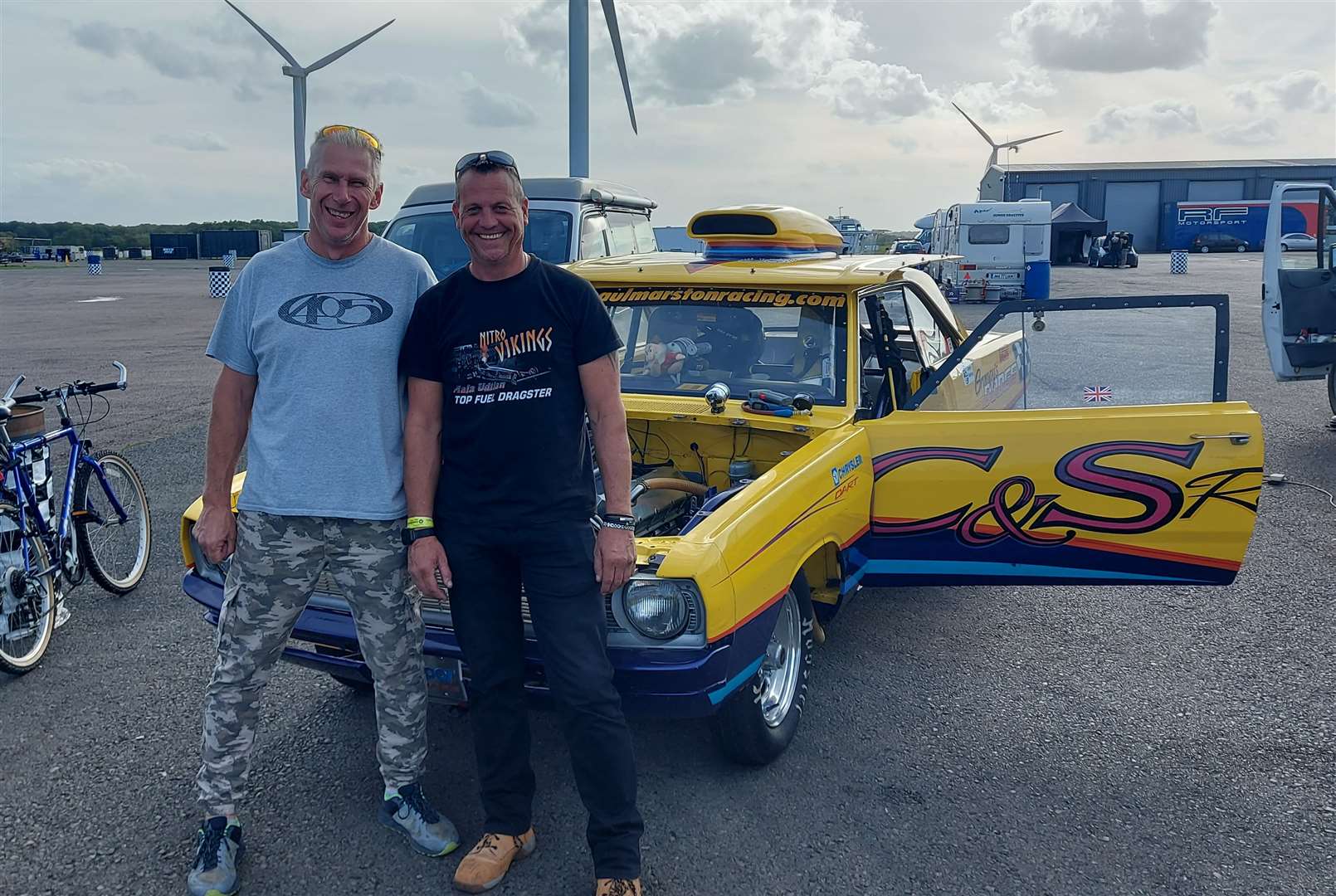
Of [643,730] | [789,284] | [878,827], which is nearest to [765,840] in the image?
[878,827]

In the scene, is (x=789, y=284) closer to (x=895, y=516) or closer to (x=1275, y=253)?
(x=895, y=516)

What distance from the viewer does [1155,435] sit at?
4023 mm

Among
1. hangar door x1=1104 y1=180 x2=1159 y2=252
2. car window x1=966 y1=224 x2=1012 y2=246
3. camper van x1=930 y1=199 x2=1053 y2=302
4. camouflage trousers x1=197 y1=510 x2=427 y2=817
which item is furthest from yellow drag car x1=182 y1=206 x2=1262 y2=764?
hangar door x1=1104 y1=180 x2=1159 y2=252

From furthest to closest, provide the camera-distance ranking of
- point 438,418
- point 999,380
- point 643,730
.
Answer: point 999,380
point 643,730
point 438,418

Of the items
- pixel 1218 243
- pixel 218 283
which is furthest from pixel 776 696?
pixel 1218 243

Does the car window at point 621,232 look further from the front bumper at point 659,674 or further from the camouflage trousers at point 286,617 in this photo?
the camouflage trousers at point 286,617

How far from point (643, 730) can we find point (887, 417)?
1597 millimetres

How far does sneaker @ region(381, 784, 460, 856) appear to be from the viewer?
10.2 ft

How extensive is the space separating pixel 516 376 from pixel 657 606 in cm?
83

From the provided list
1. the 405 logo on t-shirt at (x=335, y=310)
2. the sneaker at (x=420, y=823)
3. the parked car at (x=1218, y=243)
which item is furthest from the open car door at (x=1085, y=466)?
the parked car at (x=1218, y=243)

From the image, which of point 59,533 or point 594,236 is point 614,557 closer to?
point 59,533

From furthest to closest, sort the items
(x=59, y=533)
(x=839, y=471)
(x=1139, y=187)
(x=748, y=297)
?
(x=1139, y=187), (x=59, y=533), (x=748, y=297), (x=839, y=471)

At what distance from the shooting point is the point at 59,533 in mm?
4758

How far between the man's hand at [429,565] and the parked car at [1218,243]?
59437mm
